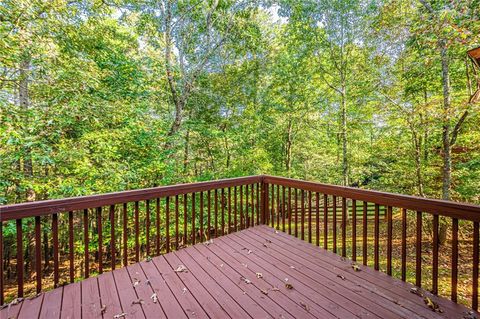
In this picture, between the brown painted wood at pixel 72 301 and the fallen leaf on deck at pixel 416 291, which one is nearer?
the brown painted wood at pixel 72 301

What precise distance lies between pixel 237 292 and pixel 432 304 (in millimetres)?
1629

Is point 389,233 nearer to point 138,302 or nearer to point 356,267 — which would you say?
point 356,267

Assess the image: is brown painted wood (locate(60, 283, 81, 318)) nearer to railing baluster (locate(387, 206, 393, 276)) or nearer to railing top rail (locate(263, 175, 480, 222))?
railing top rail (locate(263, 175, 480, 222))

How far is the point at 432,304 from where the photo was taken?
1.83 metres

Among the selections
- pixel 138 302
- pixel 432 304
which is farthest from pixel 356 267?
pixel 138 302

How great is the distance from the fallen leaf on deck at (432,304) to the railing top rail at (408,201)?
0.74m

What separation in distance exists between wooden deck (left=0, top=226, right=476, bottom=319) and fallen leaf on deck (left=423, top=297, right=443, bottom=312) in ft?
0.13

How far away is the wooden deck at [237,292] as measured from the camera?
175cm

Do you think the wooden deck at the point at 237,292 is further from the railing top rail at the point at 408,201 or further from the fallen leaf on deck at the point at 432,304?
the railing top rail at the point at 408,201

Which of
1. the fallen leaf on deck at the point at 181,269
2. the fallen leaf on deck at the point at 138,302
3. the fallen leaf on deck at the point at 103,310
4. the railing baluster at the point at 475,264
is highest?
the railing baluster at the point at 475,264

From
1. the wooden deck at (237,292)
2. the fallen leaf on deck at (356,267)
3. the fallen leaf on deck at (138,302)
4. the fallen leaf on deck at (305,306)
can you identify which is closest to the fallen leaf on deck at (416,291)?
the wooden deck at (237,292)

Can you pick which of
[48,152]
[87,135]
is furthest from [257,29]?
[48,152]

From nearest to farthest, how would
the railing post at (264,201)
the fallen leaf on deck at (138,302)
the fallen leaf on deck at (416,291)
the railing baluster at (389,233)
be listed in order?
the fallen leaf on deck at (138,302) → the fallen leaf on deck at (416,291) → the railing baluster at (389,233) → the railing post at (264,201)

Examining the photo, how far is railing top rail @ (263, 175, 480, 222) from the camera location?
1782mm
